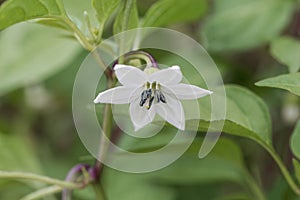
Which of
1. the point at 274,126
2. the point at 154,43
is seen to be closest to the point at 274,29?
the point at 154,43

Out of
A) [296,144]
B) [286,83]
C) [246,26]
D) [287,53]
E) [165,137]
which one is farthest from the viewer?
[246,26]

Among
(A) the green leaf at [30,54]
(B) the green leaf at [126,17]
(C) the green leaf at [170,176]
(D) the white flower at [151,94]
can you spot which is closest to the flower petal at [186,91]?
(D) the white flower at [151,94]

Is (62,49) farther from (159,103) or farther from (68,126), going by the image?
(159,103)

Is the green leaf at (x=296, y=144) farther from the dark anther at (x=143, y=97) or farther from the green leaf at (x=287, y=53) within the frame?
the dark anther at (x=143, y=97)

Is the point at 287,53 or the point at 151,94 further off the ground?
the point at 151,94

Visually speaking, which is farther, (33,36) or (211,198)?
(33,36)

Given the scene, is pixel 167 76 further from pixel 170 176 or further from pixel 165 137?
pixel 170 176

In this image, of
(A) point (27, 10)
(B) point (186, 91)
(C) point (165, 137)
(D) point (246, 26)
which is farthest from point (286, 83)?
(D) point (246, 26)
